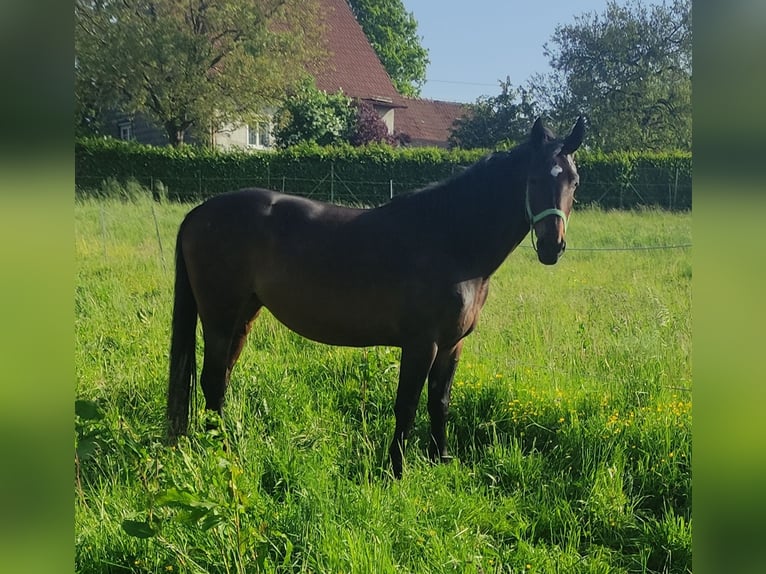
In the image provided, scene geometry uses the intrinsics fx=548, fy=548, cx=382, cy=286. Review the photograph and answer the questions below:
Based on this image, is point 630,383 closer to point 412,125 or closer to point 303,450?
point 303,450

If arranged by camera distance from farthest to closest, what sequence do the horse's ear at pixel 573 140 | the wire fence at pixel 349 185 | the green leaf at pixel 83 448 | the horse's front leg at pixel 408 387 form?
1. the wire fence at pixel 349 185
2. the horse's front leg at pixel 408 387
3. the horse's ear at pixel 573 140
4. the green leaf at pixel 83 448

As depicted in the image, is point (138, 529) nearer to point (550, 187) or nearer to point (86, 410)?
point (86, 410)

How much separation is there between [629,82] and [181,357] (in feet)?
60.0

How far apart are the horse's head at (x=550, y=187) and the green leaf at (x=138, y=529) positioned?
80.9 inches

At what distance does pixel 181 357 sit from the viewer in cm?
332

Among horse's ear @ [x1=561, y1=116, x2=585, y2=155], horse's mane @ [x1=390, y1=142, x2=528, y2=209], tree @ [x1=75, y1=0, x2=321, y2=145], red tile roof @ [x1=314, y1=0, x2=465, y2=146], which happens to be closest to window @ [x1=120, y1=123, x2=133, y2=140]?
tree @ [x1=75, y1=0, x2=321, y2=145]

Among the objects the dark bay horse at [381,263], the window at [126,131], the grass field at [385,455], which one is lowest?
the grass field at [385,455]

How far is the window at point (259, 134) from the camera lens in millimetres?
19908

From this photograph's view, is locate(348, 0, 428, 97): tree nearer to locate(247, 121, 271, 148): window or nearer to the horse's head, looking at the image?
locate(247, 121, 271, 148): window

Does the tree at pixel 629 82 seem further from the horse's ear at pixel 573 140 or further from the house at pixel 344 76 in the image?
the horse's ear at pixel 573 140

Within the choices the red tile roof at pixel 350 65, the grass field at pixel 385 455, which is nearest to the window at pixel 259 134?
the red tile roof at pixel 350 65

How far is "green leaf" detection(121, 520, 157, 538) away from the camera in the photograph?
6.35 feet
